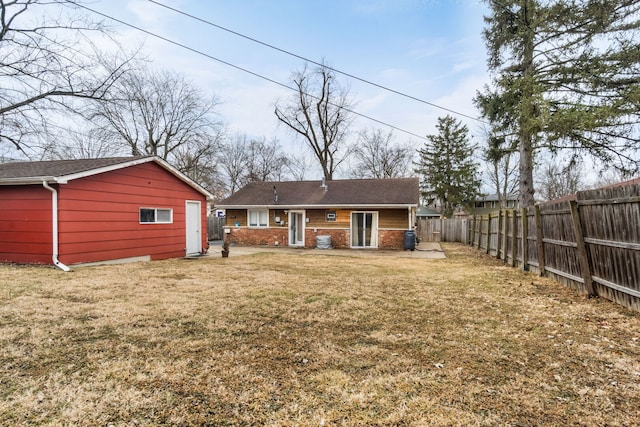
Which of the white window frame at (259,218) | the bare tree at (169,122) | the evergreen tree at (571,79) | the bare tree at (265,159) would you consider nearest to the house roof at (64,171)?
the white window frame at (259,218)

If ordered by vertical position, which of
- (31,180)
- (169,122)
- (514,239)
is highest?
(169,122)

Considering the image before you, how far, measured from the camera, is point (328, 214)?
16.5 metres

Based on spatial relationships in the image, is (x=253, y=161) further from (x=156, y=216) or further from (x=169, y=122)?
(x=156, y=216)

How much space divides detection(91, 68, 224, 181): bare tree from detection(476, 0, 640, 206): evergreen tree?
20.5 meters

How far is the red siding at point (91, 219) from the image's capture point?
26.9 ft

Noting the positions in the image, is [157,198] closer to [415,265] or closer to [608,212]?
[415,265]

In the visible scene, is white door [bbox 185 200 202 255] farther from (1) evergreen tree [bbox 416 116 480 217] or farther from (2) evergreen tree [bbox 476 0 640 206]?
(1) evergreen tree [bbox 416 116 480 217]

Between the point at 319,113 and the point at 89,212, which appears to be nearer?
the point at 89,212

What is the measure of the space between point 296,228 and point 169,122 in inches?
618

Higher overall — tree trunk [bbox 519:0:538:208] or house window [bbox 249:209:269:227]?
tree trunk [bbox 519:0:538:208]

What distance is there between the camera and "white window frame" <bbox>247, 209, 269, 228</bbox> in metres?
17.5

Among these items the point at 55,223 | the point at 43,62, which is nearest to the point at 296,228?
the point at 55,223

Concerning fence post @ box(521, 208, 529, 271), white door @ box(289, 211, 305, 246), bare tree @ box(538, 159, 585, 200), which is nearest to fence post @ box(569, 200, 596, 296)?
fence post @ box(521, 208, 529, 271)

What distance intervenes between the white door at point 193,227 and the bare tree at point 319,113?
1657 centimetres
